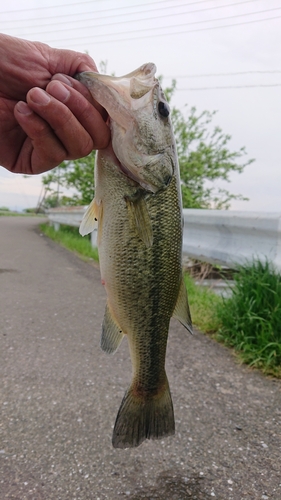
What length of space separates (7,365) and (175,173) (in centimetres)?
241

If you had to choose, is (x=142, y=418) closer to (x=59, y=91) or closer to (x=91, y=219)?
(x=91, y=219)

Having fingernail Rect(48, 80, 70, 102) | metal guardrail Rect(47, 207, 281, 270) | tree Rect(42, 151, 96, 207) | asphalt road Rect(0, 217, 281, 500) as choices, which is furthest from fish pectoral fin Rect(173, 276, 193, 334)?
tree Rect(42, 151, 96, 207)

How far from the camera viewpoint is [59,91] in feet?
5.93

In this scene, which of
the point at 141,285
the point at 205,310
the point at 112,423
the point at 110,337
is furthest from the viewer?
the point at 205,310

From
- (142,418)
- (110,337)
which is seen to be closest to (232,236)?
(110,337)

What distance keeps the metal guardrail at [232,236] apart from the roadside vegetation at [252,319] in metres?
0.20

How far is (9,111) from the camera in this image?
2250mm

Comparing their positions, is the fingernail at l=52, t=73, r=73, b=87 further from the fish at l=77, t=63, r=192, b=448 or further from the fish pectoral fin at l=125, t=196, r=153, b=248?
the fish pectoral fin at l=125, t=196, r=153, b=248

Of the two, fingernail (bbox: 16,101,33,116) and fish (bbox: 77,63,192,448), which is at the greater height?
fingernail (bbox: 16,101,33,116)

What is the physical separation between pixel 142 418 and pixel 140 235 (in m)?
0.89

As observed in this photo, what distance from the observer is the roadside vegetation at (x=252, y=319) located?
369cm

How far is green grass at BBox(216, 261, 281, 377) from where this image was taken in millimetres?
3682

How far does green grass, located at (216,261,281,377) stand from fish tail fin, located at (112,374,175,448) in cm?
171

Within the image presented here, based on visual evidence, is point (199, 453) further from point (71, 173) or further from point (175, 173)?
point (71, 173)
